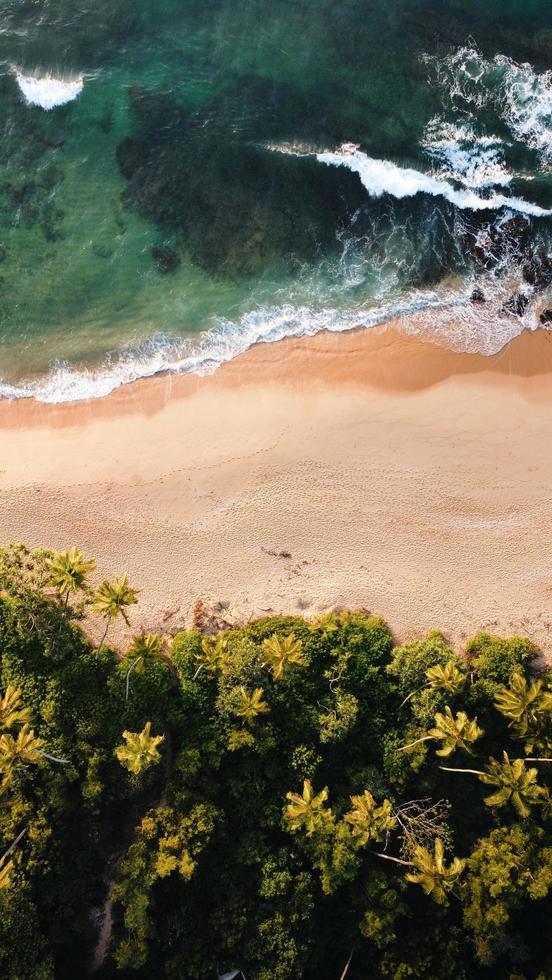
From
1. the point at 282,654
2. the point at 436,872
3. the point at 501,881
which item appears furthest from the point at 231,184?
the point at 501,881

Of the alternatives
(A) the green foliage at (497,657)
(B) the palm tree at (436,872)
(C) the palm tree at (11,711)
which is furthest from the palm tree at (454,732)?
(C) the palm tree at (11,711)

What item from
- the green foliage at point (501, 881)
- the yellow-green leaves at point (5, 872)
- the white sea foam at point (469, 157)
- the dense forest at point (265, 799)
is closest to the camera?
the yellow-green leaves at point (5, 872)

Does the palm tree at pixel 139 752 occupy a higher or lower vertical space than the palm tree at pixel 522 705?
higher

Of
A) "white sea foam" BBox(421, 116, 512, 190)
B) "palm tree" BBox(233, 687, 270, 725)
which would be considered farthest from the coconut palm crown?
"white sea foam" BBox(421, 116, 512, 190)

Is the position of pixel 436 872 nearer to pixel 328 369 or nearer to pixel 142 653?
pixel 142 653

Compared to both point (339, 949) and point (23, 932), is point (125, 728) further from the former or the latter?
point (339, 949)

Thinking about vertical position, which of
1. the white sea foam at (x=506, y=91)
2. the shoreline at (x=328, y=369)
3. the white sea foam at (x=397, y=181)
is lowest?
the shoreline at (x=328, y=369)

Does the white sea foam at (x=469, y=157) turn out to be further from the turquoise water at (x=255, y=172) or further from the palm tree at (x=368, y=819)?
the palm tree at (x=368, y=819)

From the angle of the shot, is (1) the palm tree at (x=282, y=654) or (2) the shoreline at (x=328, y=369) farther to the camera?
(2) the shoreline at (x=328, y=369)
